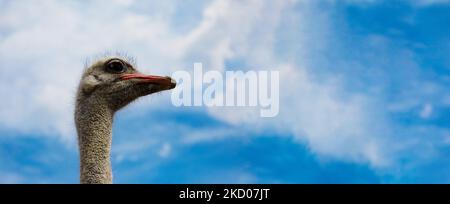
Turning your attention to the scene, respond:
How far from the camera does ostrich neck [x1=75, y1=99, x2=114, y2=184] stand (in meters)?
6.98

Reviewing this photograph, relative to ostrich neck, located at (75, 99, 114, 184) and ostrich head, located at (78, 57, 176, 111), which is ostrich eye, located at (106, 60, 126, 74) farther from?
ostrich neck, located at (75, 99, 114, 184)

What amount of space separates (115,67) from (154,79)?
1.37 ft

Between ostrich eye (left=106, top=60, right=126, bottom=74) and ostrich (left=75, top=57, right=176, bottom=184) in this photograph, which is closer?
ostrich (left=75, top=57, right=176, bottom=184)

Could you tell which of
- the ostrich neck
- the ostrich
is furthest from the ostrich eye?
the ostrich neck

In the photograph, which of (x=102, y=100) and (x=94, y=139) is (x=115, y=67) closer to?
(x=102, y=100)

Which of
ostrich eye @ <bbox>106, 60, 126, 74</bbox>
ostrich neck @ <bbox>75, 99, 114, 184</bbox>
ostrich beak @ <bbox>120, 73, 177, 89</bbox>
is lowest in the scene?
ostrich neck @ <bbox>75, 99, 114, 184</bbox>

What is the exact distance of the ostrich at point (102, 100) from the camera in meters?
7.05

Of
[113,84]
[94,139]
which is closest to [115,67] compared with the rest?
[113,84]

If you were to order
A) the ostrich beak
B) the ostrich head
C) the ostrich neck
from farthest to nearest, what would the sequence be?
the ostrich head
the ostrich beak
the ostrich neck

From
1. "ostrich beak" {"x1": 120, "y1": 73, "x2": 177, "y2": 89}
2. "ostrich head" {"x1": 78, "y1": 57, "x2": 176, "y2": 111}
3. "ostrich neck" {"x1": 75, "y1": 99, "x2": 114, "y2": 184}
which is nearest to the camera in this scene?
"ostrich neck" {"x1": 75, "y1": 99, "x2": 114, "y2": 184}

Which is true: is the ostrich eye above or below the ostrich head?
above

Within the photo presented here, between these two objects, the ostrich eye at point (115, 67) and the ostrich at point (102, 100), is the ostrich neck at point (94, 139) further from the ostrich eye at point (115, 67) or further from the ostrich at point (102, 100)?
the ostrich eye at point (115, 67)
